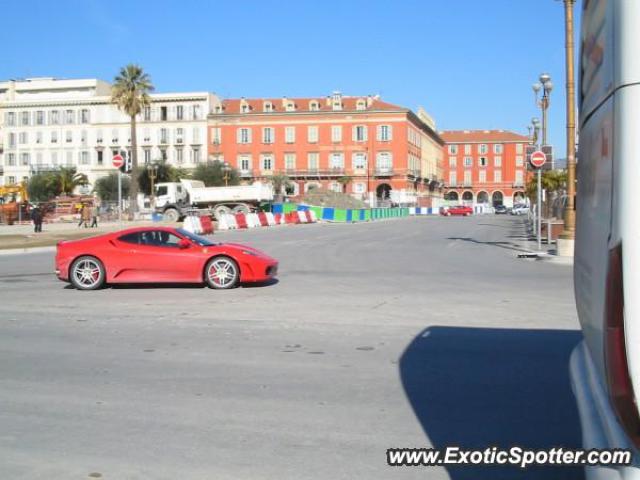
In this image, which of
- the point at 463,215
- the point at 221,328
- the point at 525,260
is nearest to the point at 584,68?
the point at 221,328

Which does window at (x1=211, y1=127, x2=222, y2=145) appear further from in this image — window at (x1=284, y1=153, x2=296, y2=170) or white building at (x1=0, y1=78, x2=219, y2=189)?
window at (x1=284, y1=153, x2=296, y2=170)

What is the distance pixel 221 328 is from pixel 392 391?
4.11 metres

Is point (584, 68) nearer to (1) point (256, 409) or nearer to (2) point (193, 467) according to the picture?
(2) point (193, 467)

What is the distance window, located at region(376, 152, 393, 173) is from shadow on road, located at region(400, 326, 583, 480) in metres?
87.8

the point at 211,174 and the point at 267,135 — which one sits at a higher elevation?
the point at 267,135

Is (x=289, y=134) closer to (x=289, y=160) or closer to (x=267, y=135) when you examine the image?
(x=267, y=135)

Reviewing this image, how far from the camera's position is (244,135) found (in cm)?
9869

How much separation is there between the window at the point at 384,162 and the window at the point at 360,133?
287 cm

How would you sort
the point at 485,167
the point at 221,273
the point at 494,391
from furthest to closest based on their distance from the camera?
1. the point at 485,167
2. the point at 221,273
3. the point at 494,391

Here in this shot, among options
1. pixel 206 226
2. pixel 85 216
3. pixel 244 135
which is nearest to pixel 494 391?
pixel 206 226

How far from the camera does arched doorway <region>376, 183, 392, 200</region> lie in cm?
9938

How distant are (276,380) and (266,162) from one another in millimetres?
92408

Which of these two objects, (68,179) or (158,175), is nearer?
(158,175)

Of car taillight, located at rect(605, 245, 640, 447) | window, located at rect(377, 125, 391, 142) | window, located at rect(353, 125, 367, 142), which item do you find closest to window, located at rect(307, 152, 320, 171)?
window, located at rect(353, 125, 367, 142)
